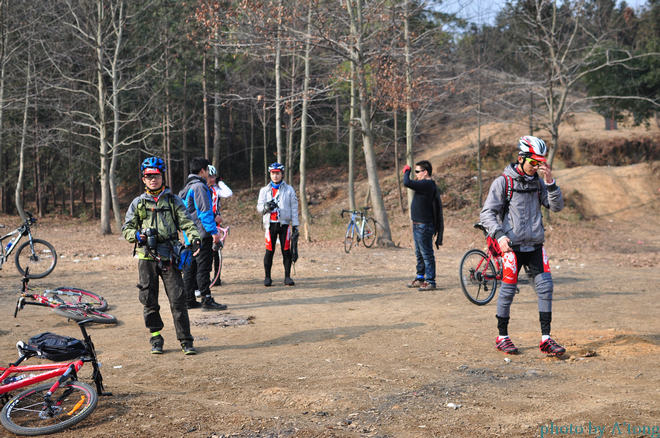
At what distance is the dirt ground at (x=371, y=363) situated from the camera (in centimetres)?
376

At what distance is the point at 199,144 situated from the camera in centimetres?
3759

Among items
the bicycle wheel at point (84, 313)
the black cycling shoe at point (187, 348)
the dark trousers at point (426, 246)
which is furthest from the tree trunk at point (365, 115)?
the black cycling shoe at point (187, 348)

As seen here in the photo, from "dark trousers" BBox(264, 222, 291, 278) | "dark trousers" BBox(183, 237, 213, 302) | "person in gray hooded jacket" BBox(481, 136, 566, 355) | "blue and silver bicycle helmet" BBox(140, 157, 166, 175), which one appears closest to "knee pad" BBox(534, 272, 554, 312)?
"person in gray hooded jacket" BBox(481, 136, 566, 355)

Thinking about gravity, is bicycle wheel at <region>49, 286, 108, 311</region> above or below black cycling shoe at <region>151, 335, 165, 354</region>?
above

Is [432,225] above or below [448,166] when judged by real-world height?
below

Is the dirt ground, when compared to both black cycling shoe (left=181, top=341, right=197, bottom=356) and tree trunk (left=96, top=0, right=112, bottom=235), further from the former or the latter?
tree trunk (left=96, top=0, right=112, bottom=235)

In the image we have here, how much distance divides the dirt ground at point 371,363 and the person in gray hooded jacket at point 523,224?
1.48 ft

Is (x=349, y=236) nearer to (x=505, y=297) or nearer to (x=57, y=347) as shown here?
(x=505, y=297)

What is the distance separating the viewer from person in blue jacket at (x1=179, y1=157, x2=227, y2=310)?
7.73 meters

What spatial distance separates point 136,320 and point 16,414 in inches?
135

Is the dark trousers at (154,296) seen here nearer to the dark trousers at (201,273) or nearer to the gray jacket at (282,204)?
the dark trousers at (201,273)

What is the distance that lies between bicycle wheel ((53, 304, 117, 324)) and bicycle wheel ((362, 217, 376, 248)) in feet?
33.8

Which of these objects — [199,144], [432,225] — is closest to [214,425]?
[432,225]

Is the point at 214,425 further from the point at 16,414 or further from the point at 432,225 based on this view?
the point at 432,225
